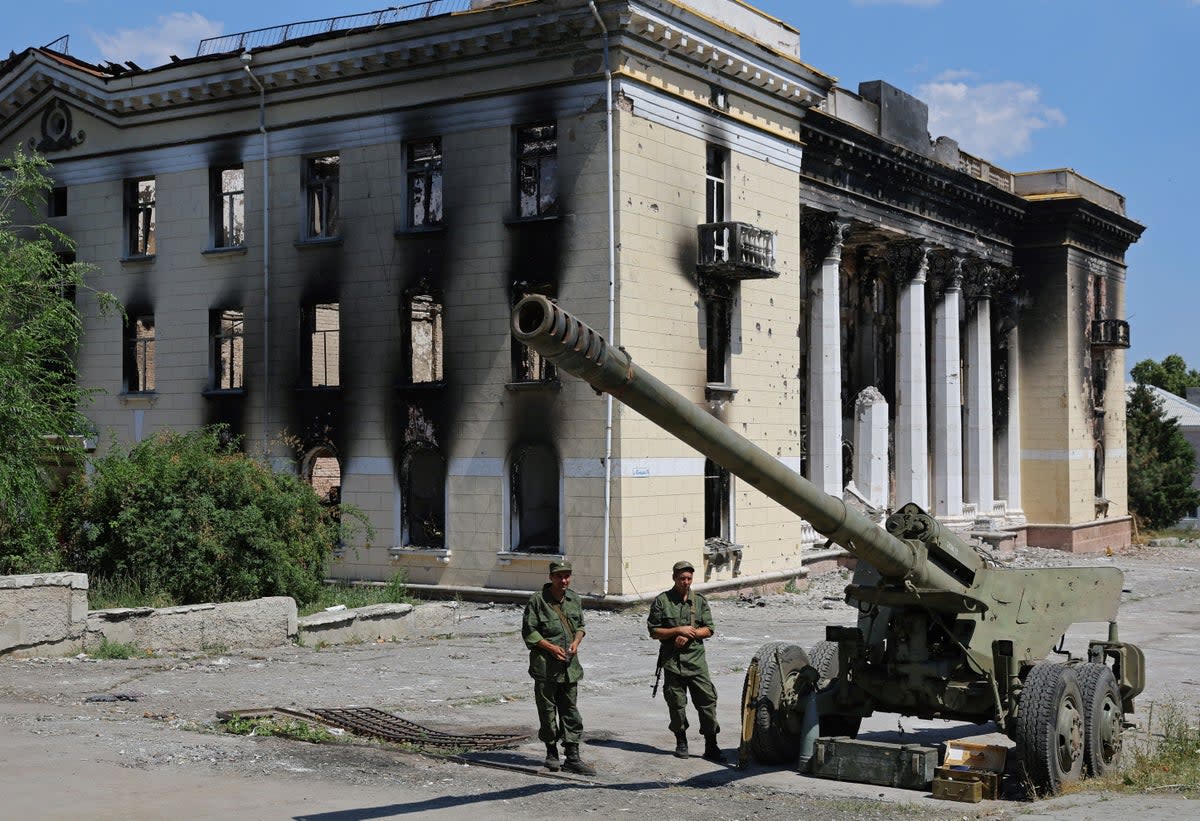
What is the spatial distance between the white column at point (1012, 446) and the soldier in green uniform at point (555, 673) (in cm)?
3392

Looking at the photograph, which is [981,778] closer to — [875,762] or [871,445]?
[875,762]

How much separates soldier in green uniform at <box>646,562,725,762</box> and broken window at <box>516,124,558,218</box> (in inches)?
536

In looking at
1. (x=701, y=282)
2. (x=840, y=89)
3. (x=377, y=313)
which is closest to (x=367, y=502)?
(x=377, y=313)

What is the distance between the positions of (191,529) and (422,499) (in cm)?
732

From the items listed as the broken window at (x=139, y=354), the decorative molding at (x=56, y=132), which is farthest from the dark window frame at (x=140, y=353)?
the decorative molding at (x=56, y=132)

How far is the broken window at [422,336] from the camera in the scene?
26.3m

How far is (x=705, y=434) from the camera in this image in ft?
30.4

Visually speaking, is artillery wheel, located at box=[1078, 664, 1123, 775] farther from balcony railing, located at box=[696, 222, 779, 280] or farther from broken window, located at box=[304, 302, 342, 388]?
broken window, located at box=[304, 302, 342, 388]

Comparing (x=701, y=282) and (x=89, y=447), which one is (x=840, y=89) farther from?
(x=89, y=447)

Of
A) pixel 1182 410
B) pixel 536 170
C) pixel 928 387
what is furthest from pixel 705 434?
pixel 1182 410

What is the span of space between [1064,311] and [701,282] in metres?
21.0

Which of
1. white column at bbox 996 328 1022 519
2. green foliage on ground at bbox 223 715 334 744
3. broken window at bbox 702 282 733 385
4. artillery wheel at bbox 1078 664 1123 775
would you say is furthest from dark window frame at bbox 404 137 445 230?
white column at bbox 996 328 1022 519

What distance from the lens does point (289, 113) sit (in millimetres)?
27688

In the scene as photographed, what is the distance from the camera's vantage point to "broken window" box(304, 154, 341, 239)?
1088 inches
